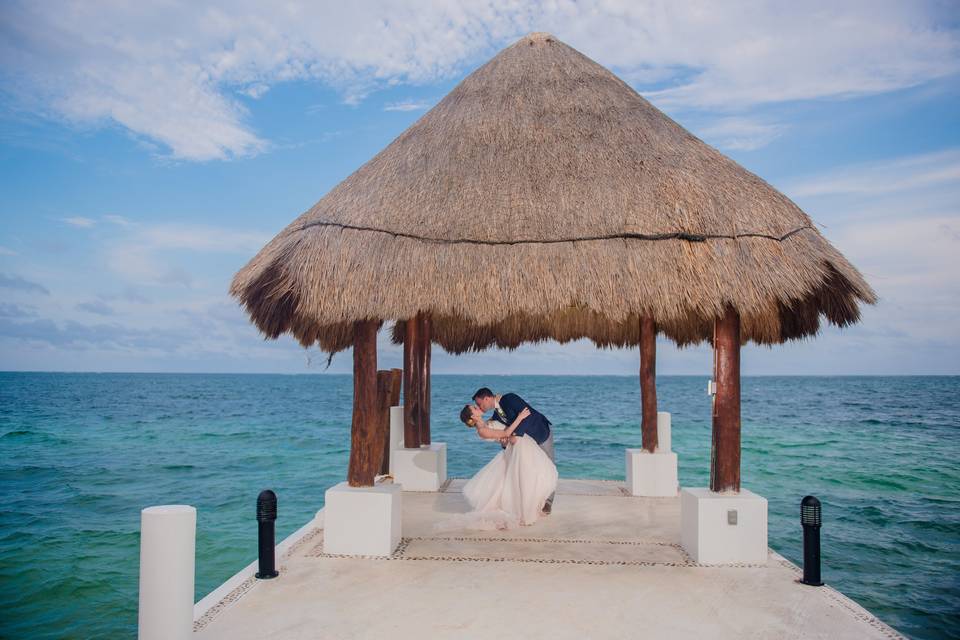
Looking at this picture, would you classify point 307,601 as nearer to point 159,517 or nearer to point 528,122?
point 159,517

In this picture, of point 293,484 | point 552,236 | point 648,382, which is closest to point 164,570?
point 552,236

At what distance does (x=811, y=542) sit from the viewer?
4426mm

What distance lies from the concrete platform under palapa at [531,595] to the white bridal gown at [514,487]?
7.3 inches

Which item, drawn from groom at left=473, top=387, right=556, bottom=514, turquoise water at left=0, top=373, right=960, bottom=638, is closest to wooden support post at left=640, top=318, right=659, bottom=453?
groom at left=473, top=387, right=556, bottom=514

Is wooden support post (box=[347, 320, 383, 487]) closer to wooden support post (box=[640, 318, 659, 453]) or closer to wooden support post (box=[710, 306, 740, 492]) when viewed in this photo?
wooden support post (box=[710, 306, 740, 492])

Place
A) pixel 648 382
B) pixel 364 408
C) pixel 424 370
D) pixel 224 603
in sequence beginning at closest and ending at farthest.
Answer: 1. pixel 224 603
2. pixel 364 408
3. pixel 648 382
4. pixel 424 370

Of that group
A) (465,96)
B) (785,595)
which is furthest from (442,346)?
(785,595)

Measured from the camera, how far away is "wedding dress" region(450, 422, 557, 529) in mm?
5871

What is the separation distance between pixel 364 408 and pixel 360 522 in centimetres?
82

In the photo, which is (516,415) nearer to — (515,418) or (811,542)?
(515,418)

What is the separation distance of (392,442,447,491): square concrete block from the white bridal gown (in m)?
1.73

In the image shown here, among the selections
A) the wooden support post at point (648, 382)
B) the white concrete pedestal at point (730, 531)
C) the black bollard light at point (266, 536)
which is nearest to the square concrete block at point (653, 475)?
the wooden support post at point (648, 382)

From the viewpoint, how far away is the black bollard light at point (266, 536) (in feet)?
14.7

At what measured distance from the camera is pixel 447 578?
448 centimetres
